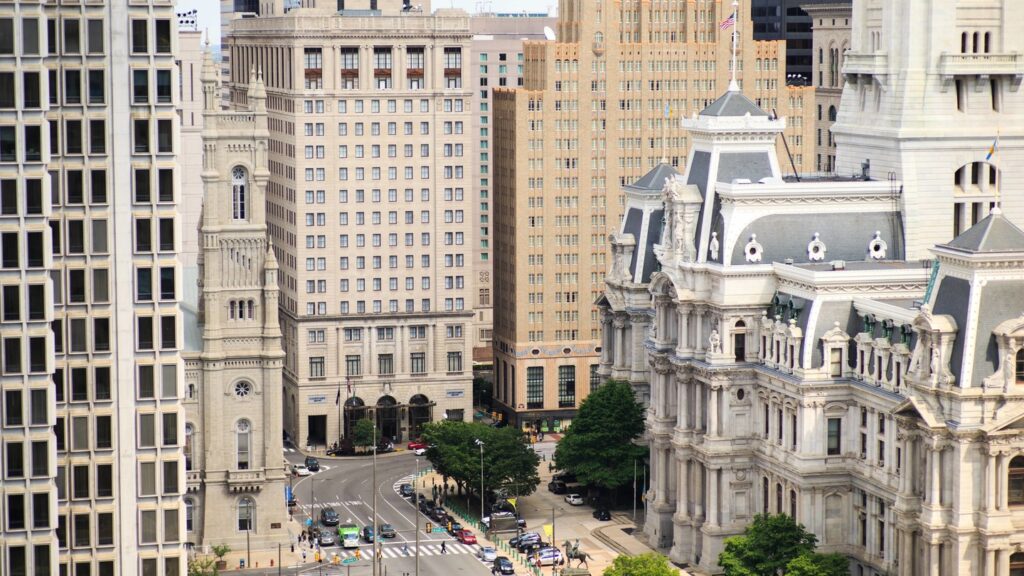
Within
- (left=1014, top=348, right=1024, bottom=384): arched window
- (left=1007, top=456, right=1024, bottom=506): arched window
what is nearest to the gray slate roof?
(left=1014, top=348, right=1024, bottom=384): arched window

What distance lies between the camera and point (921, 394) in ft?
624

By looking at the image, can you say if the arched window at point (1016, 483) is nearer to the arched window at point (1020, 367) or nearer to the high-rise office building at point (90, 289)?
the arched window at point (1020, 367)

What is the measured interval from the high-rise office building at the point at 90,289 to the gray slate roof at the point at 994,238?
68.8 metres

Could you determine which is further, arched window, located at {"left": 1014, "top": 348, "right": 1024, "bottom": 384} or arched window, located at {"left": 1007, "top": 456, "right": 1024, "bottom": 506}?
arched window, located at {"left": 1007, "top": 456, "right": 1024, "bottom": 506}

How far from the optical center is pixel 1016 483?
188875 mm

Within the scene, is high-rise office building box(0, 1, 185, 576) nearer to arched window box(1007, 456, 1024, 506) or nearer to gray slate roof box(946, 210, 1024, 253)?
gray slate roof box(946, 210, 1024, 253)

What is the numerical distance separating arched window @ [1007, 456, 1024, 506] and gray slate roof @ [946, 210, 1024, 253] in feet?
56.8

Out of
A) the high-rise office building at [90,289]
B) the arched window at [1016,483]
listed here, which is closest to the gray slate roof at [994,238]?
the arched window at [1016,483]

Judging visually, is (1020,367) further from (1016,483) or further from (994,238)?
(994,238)

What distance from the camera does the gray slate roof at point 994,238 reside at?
188m

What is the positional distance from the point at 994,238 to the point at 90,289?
76.2 m

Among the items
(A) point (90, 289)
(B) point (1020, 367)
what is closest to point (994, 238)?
(B) point (1020, 367)

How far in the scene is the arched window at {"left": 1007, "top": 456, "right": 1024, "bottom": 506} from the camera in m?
188

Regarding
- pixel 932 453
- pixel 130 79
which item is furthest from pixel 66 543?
pixel 932 453
